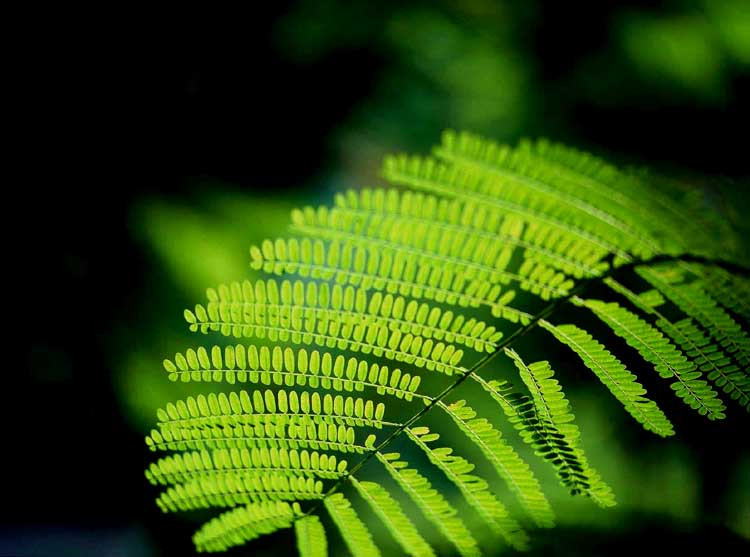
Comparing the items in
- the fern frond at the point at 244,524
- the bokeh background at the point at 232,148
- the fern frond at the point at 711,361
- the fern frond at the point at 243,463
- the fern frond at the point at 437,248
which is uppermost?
the bokeh background at the point at 232,148

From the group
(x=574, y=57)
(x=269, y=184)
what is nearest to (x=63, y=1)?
(x=269, y=184)

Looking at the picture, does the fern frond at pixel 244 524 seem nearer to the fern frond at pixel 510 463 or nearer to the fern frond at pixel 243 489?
the fern frond at pixel 243 489

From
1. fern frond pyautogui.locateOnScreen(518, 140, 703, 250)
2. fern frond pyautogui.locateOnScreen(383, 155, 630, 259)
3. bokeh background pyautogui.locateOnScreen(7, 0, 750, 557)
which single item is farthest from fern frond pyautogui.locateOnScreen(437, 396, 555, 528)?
bokeh background pyautogui.locateOnScreen(7, 0, 750, 557)

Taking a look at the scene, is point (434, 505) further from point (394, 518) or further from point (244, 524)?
point (244, 524)

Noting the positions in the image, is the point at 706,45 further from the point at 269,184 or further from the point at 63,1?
the point at 63,1

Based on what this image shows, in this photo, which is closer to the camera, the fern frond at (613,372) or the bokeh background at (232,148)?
the fern frond at (613,372)

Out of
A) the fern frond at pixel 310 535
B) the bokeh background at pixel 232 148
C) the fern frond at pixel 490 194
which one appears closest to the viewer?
the fern frond at pixel 310 535

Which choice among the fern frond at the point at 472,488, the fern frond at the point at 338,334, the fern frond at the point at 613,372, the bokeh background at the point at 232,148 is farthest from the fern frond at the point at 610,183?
the bokeh background at the point at 232,148
